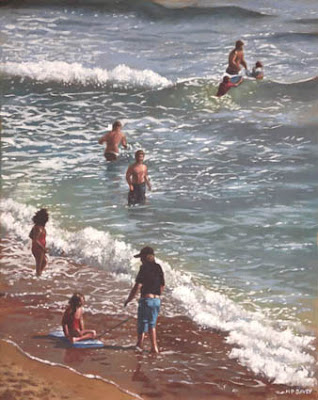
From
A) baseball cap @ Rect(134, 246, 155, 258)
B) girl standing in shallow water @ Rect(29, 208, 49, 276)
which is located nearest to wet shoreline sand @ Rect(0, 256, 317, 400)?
girl standing in shallow water @ Rect(29, 208, 49, 276)

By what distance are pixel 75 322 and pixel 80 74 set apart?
1527 millimetres

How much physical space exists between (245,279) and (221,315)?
0.25 meters

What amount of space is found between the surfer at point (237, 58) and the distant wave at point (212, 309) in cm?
124

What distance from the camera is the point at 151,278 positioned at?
15.5 ft

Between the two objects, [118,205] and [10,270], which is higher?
[118,205]

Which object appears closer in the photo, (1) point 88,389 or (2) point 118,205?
(1) point 88,389

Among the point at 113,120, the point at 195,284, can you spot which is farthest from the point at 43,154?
the point at 195,284

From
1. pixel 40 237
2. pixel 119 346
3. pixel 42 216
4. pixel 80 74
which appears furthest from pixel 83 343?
pixel 80 74

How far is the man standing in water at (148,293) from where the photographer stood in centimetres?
465

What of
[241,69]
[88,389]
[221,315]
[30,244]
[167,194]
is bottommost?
[88,389]

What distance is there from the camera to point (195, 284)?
15.5 ft

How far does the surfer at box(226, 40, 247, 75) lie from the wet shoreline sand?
152 centimetres

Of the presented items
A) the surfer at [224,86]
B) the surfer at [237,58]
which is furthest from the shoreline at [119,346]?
the surfer at [237,58]

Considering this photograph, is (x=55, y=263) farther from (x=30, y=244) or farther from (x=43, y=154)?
(x=43, y=154)
